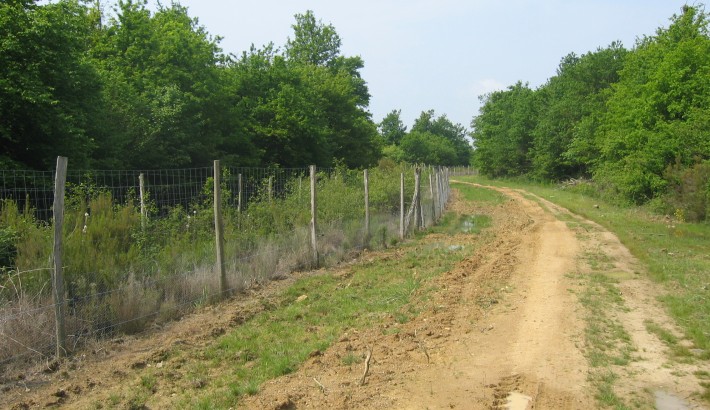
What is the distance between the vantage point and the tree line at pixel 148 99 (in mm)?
13148

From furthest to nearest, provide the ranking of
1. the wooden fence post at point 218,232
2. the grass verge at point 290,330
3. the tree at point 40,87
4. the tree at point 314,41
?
the tree at point 314,41
the tree at point 40,87
the wooden fence post at point 218,232
the grass verge at point 290,330

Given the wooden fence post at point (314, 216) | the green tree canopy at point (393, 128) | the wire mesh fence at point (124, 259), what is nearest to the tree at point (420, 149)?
the green tree canopy at point (393, 128)

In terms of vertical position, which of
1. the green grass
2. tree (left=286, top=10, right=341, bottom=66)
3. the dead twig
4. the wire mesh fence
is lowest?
the green grass

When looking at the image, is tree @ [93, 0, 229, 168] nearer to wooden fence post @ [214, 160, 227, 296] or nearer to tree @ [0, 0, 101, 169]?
tree @ [0, 0, 101, 169]

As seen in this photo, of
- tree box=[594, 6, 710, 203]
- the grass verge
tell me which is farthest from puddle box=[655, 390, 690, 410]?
tree box=[594, 6, 710, 203]

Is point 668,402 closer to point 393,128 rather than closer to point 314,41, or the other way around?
point 314,41

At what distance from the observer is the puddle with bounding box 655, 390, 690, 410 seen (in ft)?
16.8

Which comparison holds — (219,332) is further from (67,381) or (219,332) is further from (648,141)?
(648,141)

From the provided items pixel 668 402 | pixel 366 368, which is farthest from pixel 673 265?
pixel 366 368

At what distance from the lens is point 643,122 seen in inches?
1098

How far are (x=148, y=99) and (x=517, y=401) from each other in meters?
18.5

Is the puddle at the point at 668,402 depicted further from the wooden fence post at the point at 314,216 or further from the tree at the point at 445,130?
the tree at the point at 445,130

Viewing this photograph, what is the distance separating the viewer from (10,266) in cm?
725

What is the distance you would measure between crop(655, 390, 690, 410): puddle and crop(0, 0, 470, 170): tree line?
1286 cm
